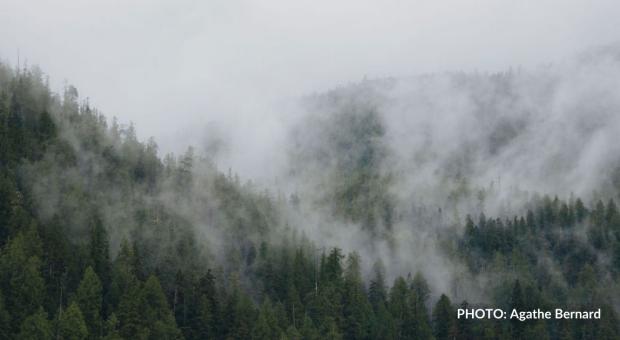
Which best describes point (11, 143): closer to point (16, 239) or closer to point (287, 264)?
point (16, 239)

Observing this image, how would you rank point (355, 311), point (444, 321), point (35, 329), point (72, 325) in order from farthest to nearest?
point (444, 321), point (355, 311), point (72, 325), point (35, 329)

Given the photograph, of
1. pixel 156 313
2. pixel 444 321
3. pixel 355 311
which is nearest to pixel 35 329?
pixel 156 313

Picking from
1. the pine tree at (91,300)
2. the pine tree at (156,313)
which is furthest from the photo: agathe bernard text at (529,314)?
the pine tree at (91,300)

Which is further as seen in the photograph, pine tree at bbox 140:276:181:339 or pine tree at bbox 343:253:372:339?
pine tree at bbox 343:253:372:339

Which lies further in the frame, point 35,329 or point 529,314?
point 529,314

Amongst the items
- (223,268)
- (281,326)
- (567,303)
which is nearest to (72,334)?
(281,326)

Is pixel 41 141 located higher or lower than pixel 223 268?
higher

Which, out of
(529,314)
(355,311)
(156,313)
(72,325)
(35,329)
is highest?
(529,314)

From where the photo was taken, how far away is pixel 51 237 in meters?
128

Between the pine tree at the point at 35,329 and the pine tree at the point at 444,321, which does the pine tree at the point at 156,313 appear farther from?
the pine tree at the point at 444,321

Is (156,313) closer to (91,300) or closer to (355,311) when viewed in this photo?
(91,300)

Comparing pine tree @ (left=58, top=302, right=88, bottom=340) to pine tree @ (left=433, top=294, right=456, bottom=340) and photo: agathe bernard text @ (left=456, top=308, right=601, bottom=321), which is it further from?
photo: agathe bernard text @ (left=456, top=308, right=601, bottom=321)

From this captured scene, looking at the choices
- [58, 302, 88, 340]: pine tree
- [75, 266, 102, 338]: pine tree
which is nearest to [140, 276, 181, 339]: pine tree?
[75, 266, 102, 338]: pine tree

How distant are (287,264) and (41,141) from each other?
6423 centimetres
